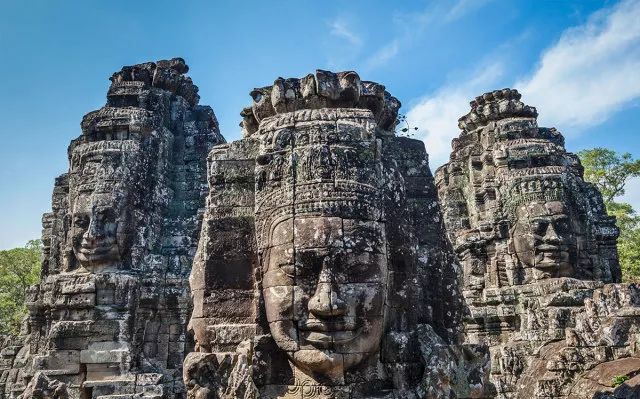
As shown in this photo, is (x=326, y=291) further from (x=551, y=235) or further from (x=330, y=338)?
(x=551, y=235)

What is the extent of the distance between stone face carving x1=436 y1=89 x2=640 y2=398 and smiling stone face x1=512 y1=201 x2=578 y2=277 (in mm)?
21

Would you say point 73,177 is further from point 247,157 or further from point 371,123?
point 371,123

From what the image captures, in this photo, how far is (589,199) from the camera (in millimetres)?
14180

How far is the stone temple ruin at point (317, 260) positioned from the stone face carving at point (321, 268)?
0.06ft

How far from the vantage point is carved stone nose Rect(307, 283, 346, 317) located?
4.88m

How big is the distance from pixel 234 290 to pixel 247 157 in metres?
1.41

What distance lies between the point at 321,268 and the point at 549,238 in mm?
8191

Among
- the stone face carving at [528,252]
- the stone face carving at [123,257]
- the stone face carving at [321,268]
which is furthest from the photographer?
the stone face carving at [123,257]

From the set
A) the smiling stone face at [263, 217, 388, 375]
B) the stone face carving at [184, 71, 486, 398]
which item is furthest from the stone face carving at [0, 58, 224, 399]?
the smiling stone face at [263, 217, 388, 375]

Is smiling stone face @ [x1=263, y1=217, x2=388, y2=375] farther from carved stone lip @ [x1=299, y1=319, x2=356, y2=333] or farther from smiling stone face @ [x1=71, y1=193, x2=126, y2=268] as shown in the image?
smiling stone face @ [x1=71, y1=193, x2=126, y2=268]

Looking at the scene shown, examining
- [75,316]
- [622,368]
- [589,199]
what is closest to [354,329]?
[622,368]

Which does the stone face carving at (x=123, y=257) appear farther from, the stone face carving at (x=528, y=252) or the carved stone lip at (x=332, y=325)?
the stone face carving at (x=528, y=252)

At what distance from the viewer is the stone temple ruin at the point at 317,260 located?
5.11m

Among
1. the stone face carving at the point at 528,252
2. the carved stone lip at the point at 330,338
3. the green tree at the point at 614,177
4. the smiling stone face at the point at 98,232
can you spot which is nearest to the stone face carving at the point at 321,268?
the carved stone lip at the point at 330,338
